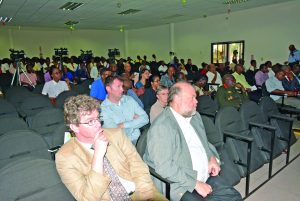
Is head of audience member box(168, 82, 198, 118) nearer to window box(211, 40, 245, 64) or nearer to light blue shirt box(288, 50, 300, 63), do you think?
light blue shirt box(288, 50, 300, 63)

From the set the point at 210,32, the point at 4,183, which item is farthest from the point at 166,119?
the point at 210,32

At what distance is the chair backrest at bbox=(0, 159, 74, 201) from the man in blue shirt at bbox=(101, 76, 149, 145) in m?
1.13

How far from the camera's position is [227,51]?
11438mm

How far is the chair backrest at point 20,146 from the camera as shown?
1880mm

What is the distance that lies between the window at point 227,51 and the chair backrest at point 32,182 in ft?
34.0

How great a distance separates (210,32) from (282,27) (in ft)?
11.2

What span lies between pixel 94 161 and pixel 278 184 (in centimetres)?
232

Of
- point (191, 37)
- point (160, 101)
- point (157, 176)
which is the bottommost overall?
point (157, 176)

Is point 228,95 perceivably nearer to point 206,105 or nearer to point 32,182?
point 206,105

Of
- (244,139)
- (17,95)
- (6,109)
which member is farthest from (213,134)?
(17,95)

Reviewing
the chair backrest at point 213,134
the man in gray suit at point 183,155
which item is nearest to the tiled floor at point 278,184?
the chair backrest at point 213,134

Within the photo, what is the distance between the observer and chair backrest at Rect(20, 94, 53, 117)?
3.67 metres

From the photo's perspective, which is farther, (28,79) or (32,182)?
(28,79)

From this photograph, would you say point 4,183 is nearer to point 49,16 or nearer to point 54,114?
point 54,114
